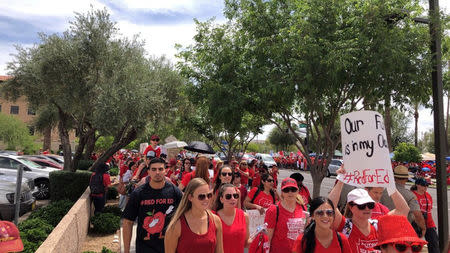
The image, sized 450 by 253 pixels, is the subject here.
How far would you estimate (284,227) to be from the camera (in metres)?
4.05

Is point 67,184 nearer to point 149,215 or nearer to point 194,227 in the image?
point 149,215

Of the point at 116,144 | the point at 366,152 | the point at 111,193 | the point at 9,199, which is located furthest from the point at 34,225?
the point at 116,144

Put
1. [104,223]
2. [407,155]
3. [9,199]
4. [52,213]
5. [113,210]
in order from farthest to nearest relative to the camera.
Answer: [407,155] < [113,210] < [9,199] < [52,213] < [104,223]

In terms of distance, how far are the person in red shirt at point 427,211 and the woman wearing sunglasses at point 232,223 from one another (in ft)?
10.9

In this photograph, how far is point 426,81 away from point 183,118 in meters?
13.2

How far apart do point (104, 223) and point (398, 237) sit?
700cm

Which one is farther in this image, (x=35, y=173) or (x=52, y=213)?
(x=35, y=173)

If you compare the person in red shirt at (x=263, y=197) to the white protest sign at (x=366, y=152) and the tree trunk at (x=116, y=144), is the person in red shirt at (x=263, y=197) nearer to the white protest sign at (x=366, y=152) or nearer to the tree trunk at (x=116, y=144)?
the white protest sign at (x=366, y=152)

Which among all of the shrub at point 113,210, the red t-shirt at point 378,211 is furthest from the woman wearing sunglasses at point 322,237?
the shrub at point 113,210

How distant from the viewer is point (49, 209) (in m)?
8.52

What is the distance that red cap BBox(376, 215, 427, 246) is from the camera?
2410mm

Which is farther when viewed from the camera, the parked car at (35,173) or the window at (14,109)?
the window at (14,109)

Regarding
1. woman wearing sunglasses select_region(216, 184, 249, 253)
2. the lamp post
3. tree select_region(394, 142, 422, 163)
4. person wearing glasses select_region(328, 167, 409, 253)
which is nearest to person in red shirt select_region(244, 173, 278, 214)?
woman wearing sunglasses select_region(216, 184, 249, 253)

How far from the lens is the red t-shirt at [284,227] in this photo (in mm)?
3963
